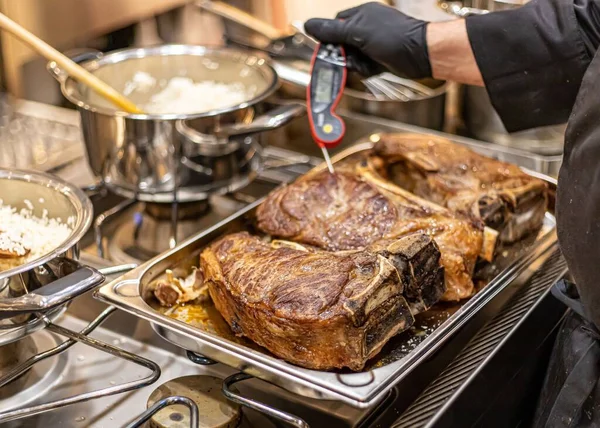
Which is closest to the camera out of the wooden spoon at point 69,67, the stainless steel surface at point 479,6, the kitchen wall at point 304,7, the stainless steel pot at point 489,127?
the wooden spoon at point 69,67

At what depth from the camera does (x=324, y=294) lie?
119cm

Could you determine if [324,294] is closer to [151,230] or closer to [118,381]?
[118,381]

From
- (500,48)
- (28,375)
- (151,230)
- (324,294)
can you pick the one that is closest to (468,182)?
(500,48)

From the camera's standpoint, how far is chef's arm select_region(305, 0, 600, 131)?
1.58 meters

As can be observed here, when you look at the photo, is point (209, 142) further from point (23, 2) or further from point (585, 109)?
point (23, 2)

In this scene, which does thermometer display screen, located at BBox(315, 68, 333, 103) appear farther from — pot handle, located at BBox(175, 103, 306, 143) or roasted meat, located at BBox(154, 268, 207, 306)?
roasted meat, located at BBox(154, 268, 207, 306)

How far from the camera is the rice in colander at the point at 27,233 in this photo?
1.32 metres

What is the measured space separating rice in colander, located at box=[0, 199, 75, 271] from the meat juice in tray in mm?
200

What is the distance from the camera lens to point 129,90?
2.08m

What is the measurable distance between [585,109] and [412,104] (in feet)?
3.57

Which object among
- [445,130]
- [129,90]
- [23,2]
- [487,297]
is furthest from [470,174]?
[23,2]

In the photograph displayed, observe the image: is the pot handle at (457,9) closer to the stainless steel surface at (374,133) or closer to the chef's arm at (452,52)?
the stainless steel surface at (374,133)

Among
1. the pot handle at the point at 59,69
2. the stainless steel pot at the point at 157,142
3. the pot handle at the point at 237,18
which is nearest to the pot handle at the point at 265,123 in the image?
the stainless steel pot at the point at 157,142

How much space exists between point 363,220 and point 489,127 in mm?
1098
